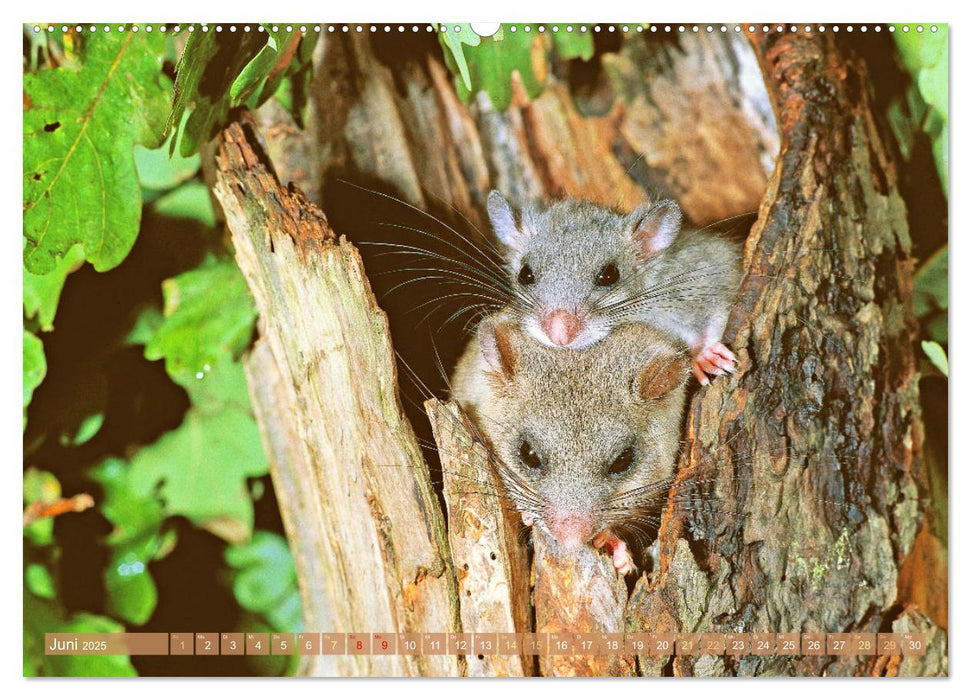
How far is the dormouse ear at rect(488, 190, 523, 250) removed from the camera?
220 cm

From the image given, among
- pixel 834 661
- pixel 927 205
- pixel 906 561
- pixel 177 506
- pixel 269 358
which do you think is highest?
pixel 927 205

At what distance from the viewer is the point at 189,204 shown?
86.8 inches

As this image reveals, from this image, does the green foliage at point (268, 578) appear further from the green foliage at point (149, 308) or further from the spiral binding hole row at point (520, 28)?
the spiral binding hole row at point (520, 28)

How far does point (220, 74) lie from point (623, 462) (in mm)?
1453

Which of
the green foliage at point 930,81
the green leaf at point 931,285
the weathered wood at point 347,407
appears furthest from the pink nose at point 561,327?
the green foliage at point 930,81

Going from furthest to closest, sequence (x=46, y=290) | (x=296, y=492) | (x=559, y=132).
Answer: (x=559, y=132), (x=296, y=492), (x=46, y=290)

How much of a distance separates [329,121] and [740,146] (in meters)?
1.32

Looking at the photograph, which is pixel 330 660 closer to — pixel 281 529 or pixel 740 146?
pixel 281 529

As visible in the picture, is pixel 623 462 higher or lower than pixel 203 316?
lower

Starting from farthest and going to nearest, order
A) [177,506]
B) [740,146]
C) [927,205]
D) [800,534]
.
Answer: [740,146] → [177,506] → [927,205] → [800,534]

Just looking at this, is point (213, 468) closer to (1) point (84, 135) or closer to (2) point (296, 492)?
(2) point (296, 492)

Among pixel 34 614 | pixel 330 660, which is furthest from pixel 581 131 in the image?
pixel 34 614

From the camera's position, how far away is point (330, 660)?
2219mm

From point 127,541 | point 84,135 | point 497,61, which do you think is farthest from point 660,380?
point 84,135
